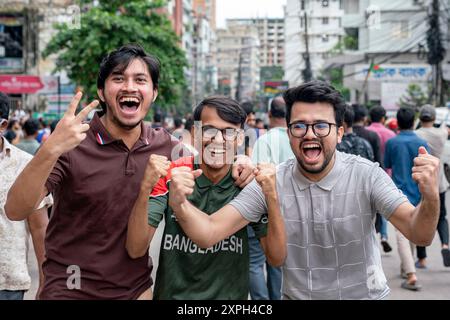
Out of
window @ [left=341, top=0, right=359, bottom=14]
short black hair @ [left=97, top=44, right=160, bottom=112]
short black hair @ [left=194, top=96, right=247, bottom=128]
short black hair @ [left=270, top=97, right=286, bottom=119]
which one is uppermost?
window @ [left=341, top=0, right=359, bottom=14]

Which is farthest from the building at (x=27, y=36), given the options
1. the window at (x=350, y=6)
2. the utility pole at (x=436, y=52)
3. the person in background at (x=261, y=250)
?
the window at (x=350, y=6)

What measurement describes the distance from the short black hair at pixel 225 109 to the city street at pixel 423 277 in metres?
3.81

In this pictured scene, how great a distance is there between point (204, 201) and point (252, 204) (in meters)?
0.33

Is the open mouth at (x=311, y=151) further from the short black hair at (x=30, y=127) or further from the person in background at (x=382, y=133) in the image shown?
the short black hair at (x=30, y=127)

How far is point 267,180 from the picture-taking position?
2.94 m

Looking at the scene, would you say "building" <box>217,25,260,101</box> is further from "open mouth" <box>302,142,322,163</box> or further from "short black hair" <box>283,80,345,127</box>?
"open mouth" <box>302,142,322,163</box>

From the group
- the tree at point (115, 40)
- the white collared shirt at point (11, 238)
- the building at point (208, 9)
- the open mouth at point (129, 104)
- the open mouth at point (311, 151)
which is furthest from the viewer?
the building at point (208, 9)

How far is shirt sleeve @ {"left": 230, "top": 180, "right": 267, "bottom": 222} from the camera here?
10.1 feet

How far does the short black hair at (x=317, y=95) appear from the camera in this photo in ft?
10.0

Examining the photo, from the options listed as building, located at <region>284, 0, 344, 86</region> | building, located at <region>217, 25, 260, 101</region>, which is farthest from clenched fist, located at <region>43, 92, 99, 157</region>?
building, located at <region>217, 25, 260, 101</region>

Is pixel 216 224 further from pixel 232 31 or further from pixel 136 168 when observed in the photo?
pixel 232 31

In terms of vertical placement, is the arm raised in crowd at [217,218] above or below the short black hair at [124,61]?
below
